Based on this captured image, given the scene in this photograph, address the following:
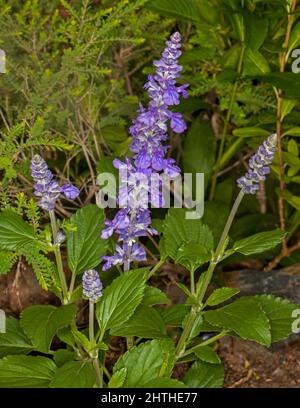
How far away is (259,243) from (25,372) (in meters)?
0.61

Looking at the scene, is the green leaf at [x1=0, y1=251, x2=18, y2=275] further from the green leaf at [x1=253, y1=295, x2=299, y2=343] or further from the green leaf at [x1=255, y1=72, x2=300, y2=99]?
the green leaf at [x1=255, y1=72, x2=300, y2=99]

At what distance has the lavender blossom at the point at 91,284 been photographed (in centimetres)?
134

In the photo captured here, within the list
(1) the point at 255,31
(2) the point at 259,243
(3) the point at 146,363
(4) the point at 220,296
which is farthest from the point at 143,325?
(1) the point at 255,31

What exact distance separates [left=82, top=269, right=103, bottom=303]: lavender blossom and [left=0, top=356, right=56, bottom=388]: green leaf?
0.81 ft

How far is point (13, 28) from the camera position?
2.09 m

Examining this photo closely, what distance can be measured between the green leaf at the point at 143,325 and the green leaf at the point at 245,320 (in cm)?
11

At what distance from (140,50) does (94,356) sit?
3.88 ft

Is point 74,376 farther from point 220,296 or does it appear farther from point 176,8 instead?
point 176,8

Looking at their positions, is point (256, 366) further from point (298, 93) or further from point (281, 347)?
point (298, 93)

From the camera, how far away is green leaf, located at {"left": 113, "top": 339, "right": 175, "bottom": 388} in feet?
4.88

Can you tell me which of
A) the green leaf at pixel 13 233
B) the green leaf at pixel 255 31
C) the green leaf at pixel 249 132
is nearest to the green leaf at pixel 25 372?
the green leaf at pixel 13 233

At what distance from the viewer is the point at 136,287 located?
1.48m

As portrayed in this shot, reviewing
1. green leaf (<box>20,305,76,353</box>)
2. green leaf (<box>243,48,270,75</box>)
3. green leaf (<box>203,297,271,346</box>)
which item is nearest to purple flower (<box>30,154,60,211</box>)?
green leaf (<box>20,305,76,353</box>)

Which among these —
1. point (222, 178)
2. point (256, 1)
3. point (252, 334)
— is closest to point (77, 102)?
point (256, 1)
